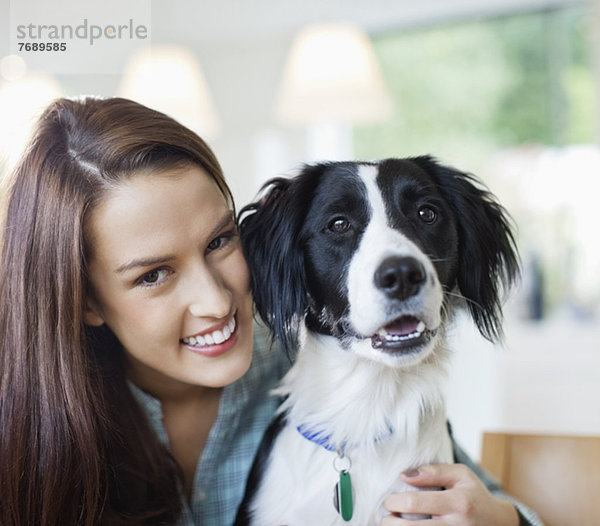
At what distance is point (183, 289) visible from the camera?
4.46ft

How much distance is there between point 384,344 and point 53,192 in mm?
668

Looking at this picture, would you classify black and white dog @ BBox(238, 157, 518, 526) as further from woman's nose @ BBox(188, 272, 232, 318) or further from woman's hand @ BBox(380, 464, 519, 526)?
woman's nose @ BBox(188, 272, 232, 318)

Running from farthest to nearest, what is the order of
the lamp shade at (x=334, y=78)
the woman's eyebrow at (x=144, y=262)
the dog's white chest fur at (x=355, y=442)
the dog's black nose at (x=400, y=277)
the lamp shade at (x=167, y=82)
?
the lamp shade at (x=167, y=82) → the lamp shade at (x=334, y=78) → the dog's white chest fur at (x=355, y=442) → the woman's eyebrow at (x=144, y=262) → the dog's black nose at (x=400, y=277)

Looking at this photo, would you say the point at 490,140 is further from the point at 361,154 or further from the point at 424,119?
the point at 361,154

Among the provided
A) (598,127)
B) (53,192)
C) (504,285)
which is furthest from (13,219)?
(598,127)

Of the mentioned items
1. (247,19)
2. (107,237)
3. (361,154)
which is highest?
(247,19)

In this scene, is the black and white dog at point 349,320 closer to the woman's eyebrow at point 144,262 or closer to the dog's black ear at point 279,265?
the dog's black ear at point 279,265

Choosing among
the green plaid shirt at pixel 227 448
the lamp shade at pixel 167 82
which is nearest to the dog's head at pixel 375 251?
the green plaid shirt at pixel 227 448

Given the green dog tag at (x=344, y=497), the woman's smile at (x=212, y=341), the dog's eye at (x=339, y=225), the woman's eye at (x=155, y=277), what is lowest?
the green dog tag at (x=344, y=497)

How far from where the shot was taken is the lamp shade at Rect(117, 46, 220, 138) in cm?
387

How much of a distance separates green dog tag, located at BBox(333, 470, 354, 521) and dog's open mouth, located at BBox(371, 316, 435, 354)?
11.2 inches

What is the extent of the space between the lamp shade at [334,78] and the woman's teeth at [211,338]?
2.50 meters

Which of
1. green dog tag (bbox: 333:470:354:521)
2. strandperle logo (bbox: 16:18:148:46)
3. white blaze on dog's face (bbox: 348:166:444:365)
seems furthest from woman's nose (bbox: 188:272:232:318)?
strandperle logo (bbox: 16:18:148:46)

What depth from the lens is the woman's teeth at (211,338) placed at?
1.43 m
